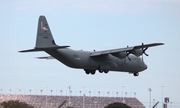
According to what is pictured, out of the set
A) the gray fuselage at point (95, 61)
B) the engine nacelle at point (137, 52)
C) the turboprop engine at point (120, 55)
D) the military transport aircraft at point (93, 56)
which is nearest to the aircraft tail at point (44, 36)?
the military transport aircraft at point (93, 56)

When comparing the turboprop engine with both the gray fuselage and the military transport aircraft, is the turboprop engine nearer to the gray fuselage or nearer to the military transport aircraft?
the military transport aircraft

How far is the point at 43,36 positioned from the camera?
96625 mm

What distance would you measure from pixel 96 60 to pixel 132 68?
6.33 metres

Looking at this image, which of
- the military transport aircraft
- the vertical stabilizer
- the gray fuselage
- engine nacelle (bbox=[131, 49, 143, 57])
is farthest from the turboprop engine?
the vertical stabilizer

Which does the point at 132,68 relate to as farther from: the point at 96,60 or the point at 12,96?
the point at 12,96

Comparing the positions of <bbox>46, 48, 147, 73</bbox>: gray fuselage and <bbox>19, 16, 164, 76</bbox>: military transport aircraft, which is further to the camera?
<bbox>46, 48, 147, 73</bbox>: gray fuselage

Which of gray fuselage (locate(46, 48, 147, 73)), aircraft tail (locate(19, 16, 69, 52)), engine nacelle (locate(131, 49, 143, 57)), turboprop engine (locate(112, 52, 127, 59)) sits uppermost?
aircraft tail (locate(19, 16, 69, 52))

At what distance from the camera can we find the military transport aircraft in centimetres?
9662

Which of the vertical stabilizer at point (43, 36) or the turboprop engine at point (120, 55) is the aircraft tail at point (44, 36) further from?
the turboprop engine at point (120, 55)

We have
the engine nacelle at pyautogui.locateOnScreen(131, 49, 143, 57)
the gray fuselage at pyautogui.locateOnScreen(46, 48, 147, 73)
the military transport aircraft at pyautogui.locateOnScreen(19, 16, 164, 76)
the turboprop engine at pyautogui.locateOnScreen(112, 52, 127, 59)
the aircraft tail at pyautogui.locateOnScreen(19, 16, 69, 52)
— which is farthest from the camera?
the turboprop engine at pyautogui.locateOnScreen(112, 52, 127, 59)

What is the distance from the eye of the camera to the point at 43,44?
9631 cm

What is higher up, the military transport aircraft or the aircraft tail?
the aircraft tail

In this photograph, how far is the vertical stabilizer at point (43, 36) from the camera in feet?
316

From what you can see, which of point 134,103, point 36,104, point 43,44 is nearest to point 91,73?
point 43,44
